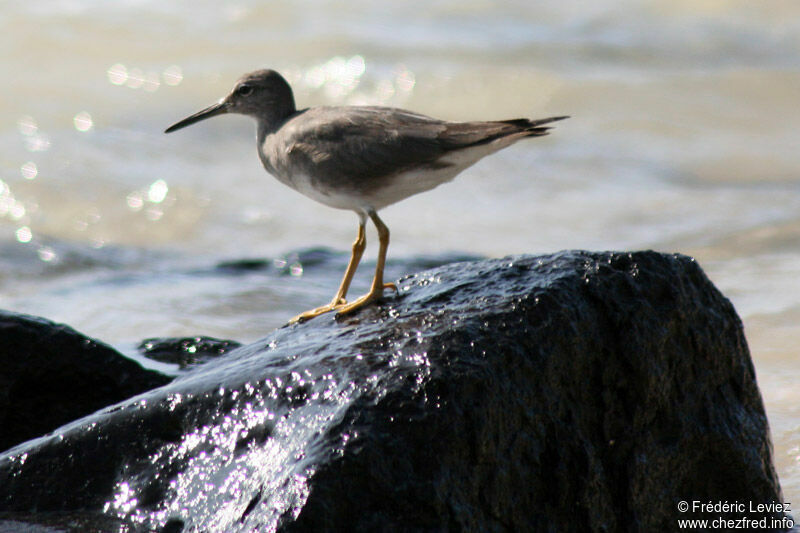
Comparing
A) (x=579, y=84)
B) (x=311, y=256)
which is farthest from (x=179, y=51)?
(x=311, y=256)

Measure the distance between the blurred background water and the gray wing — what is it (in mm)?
2645

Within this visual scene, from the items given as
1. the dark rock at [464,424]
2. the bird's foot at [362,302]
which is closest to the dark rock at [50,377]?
the dark rock at [464,424]

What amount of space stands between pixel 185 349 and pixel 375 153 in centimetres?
199

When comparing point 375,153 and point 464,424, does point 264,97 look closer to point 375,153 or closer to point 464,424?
point 375,153

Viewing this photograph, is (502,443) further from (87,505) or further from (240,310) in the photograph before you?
(240,310)

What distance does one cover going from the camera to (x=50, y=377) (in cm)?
496

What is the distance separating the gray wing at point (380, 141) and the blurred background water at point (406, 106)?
2.65 meters

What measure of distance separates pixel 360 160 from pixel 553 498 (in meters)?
1.81

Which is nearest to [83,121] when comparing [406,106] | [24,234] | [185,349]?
[24,234]

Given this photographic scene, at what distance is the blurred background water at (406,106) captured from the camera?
8742 millimetres

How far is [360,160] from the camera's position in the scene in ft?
15.3

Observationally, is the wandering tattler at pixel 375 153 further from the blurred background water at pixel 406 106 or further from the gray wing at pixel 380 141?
the blurred background water at pixel 406 106

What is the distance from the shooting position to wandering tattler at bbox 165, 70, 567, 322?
458cm

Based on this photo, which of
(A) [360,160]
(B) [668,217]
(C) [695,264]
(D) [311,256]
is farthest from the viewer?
Result: (B) [668,217]
